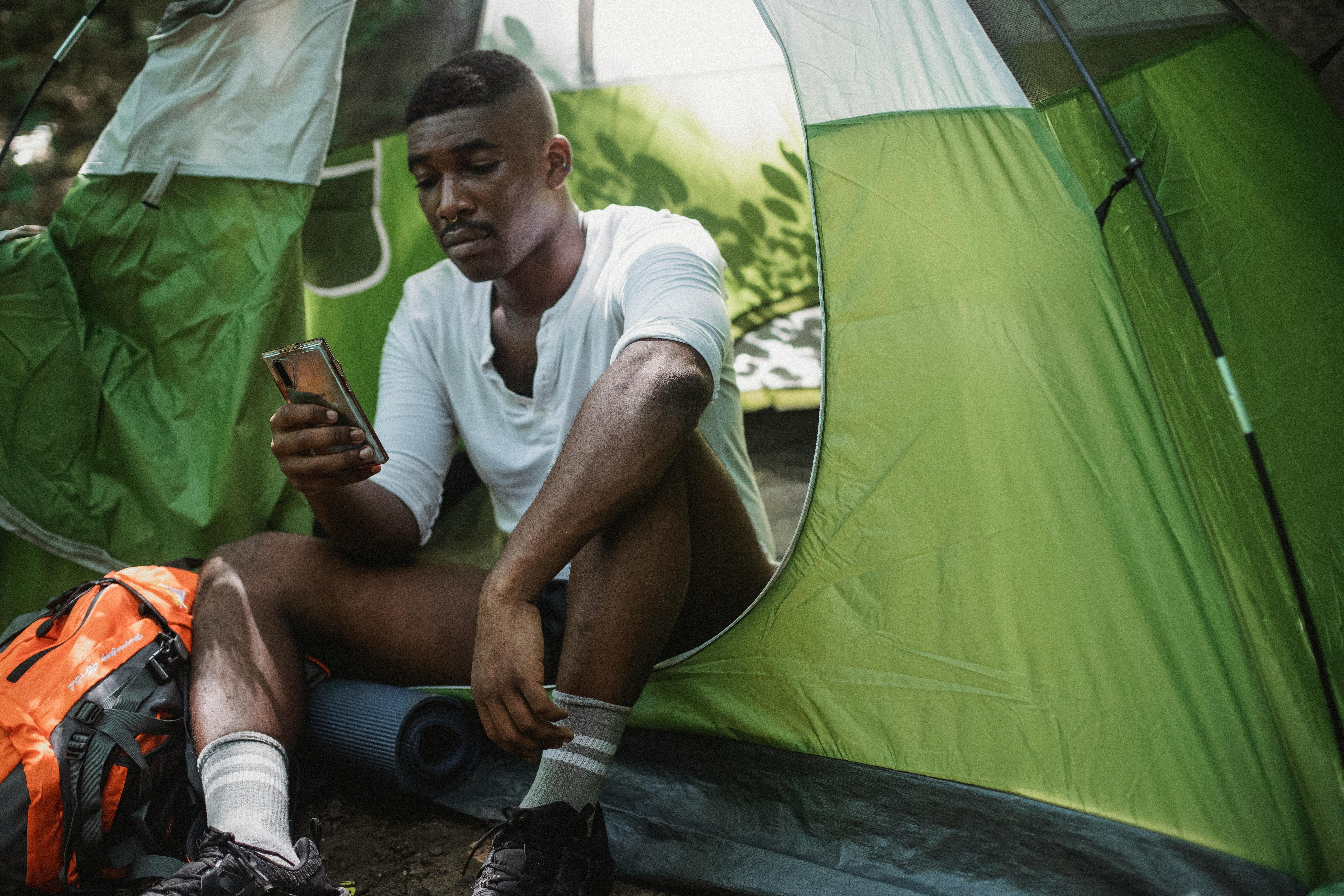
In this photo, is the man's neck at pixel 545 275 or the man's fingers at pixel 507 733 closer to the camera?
the man's fingers at pixel 507 733

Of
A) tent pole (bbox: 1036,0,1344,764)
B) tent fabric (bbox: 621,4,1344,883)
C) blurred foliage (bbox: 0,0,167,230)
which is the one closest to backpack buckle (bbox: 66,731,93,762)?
tent fabric (bbox: 621,4,1344,883)

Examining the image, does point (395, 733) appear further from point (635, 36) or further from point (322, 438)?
point (635, 36)

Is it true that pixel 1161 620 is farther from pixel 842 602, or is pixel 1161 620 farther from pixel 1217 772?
pixel 842 602

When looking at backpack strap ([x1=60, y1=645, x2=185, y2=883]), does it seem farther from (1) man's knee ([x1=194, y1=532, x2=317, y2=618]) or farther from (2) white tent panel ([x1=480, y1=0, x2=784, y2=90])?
(2) white tent panel ([x1=480, y1=0, x2=784, y2=90])

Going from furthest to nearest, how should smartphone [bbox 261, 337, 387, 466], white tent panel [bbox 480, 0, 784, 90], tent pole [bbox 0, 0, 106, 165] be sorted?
1. white tent panel [bbox 480, 0, 784, 90]
2. tent pole [bbox 0, 0, 106, 165]
3. smartphone [bbox 261, 337, 387, 466]

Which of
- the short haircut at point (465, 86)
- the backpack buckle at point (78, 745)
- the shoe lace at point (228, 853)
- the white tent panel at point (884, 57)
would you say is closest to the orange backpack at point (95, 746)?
the backpack buckle at point (78, 745)

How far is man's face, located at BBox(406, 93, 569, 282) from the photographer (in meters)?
1.55

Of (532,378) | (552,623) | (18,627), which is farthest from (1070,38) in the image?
(18,627)

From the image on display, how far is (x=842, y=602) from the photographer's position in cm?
120

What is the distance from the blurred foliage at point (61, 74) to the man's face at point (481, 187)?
2.22 meters

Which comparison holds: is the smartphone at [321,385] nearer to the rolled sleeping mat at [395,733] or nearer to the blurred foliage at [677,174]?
the rolled sleeping mat at [395,733]

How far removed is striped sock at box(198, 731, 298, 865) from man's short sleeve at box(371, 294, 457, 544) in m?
0.42

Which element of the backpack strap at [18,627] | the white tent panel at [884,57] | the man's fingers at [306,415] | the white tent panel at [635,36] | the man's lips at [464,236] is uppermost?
the white tent panel at [635,36]

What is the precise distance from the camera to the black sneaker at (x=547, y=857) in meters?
1.06
